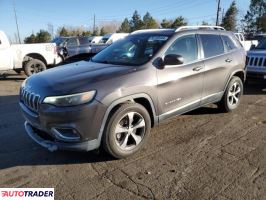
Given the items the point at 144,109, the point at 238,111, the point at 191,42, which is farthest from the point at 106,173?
the point at 238,111

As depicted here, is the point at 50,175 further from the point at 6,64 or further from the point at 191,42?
the point at 6,64

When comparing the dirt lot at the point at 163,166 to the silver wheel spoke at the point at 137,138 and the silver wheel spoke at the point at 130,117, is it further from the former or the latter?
the silver wheel spoke at the point at 130,117

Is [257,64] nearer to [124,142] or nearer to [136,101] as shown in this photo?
[136,101]

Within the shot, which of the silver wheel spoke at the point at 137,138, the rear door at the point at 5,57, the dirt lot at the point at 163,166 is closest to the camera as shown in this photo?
the dirt lot at the point at 163,166

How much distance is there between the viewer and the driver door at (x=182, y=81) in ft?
15.5

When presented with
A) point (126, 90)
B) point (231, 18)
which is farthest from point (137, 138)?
point (231, 18)

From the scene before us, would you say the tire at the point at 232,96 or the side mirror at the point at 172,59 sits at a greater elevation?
the side mirror at the point at 172,59

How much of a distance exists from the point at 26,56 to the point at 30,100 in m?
8.71

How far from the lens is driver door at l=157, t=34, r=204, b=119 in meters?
4.74

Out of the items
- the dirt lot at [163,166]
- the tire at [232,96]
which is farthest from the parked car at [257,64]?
the dirt lot at [163,166]

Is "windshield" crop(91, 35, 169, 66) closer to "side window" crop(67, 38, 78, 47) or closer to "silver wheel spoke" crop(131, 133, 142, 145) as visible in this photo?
"silver wheel spoke" crop(131, 133, 142, 145)

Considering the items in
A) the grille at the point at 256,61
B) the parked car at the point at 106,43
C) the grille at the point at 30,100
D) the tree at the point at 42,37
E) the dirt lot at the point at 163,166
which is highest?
the grille at the point at 30,100

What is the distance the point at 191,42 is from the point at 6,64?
8.57 m

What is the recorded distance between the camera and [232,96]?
6.48 meters
